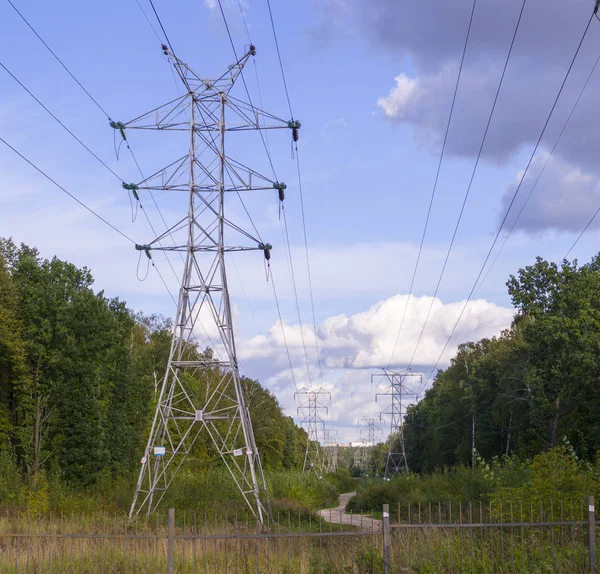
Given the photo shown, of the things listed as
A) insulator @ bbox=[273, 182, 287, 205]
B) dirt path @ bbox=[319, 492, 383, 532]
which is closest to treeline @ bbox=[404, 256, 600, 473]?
dirt path @ bbox=[319, 492, 383, 532]

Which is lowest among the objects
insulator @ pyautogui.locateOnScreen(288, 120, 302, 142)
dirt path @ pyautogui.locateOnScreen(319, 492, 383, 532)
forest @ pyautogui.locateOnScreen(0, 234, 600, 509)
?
dirt path @ pyautogui.locateOnScreen(319, 492, 383, 532)

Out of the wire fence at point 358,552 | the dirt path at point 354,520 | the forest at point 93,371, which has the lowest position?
the wire fence at point 358,552

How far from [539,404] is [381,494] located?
10121mm

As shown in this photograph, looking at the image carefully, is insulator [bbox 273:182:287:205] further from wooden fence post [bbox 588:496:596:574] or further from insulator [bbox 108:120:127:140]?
wooden fence post [bbox 588:496:596:574]

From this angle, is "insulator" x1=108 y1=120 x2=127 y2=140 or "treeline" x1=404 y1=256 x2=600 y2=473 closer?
"insulator" x1=108 y1=120 x2=127 y2=140

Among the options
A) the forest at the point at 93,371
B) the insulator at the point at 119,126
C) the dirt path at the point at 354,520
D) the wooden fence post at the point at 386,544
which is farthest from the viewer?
the forest at the point at 93,371

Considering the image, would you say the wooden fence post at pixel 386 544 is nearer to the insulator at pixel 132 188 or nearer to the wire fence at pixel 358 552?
the wire fence at pixel 358 552

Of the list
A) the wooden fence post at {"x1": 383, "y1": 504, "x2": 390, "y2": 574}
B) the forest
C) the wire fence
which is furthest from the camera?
the forest

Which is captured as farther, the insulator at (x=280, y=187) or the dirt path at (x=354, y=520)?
the insulator at (x=280, y=187)

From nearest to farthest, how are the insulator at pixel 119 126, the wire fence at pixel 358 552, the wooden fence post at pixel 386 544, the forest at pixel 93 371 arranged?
the wooden fence post at pixel 386 544 < the wire fence at pixel 358 552 < the insulator at pixel 119 126 < the forest at pixel 93 371

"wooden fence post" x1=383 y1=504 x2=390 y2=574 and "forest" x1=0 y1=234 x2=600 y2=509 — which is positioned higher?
"forest" x1=0 y1=234 x2=600 y2=509

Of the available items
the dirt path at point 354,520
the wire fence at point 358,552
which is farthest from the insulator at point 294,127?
Answer: the wire fence at point 358,552

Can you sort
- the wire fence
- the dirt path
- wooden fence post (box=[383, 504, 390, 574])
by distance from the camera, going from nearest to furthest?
1. wooden fence post (box=[383, 504, 390, 574])
2. the wire fence
3. the dirt path

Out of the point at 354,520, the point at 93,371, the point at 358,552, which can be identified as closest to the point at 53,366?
the point at 93,371
